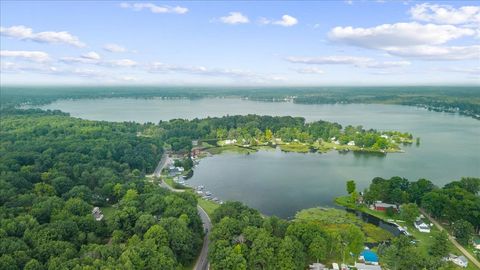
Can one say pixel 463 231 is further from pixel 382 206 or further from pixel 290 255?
pixel 290 255

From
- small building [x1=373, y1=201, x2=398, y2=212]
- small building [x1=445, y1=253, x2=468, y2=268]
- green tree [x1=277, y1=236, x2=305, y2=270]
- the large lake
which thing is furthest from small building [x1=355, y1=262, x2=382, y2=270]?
small building [x1=373, y1=201, x2=398, y2=212]

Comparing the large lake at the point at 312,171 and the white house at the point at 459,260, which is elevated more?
the large lake at the point at 312,171

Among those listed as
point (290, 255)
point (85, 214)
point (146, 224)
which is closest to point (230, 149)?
point (85, 214)

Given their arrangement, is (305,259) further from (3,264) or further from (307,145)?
(307,145)

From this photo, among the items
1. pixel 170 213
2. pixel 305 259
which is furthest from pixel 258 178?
pixel 305 259

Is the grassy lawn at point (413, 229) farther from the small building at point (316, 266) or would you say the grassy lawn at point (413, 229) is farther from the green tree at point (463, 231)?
the small building at point (316, 266)

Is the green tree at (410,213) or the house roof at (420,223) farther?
the green tree at (410,213)

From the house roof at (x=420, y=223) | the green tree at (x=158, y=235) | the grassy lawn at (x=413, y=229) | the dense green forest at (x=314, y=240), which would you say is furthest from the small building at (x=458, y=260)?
the green tree at (x=158, y=235)

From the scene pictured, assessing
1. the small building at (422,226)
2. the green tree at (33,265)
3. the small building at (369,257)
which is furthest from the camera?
the small building at (422,226)
